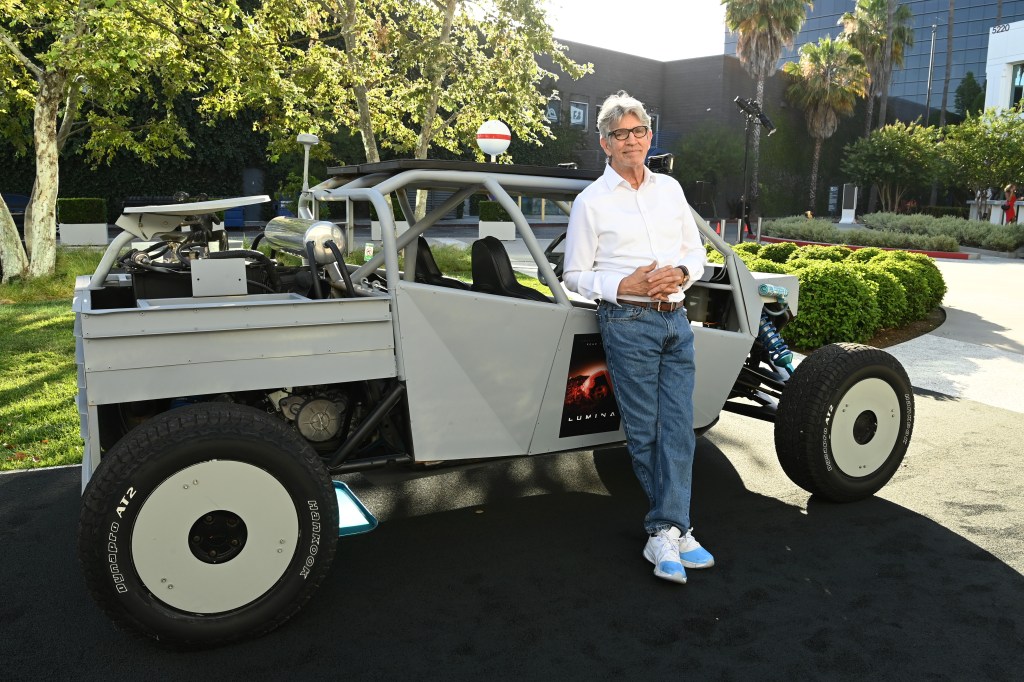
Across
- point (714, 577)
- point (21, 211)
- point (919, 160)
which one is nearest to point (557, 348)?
point (714, 577)

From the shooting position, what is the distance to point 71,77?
39.5 feet

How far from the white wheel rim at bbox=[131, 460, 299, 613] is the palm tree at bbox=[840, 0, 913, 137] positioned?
48.5 meters

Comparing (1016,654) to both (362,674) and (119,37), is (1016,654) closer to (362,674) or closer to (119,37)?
(362,674)

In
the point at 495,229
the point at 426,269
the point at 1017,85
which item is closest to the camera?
the point at 426,269

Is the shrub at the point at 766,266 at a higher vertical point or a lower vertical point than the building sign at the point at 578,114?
lower

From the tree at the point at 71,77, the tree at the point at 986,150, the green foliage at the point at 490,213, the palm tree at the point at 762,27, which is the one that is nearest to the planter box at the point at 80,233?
the tree at the point at 71,77

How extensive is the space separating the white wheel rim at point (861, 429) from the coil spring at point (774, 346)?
0.38 meters

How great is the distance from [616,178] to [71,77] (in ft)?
36.6

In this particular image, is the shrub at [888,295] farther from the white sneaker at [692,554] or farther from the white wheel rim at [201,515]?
the white wheel rim at [201,515]

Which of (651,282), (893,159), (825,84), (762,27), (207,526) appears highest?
(762,27)

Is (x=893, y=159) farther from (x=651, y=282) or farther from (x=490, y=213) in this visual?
(x=651, y=282)

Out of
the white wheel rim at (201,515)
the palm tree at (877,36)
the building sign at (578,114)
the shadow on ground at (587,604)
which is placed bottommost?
the shadow on ground at (587,604)

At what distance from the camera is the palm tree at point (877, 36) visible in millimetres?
45312

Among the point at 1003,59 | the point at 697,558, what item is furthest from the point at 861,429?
the point at 1003,59
